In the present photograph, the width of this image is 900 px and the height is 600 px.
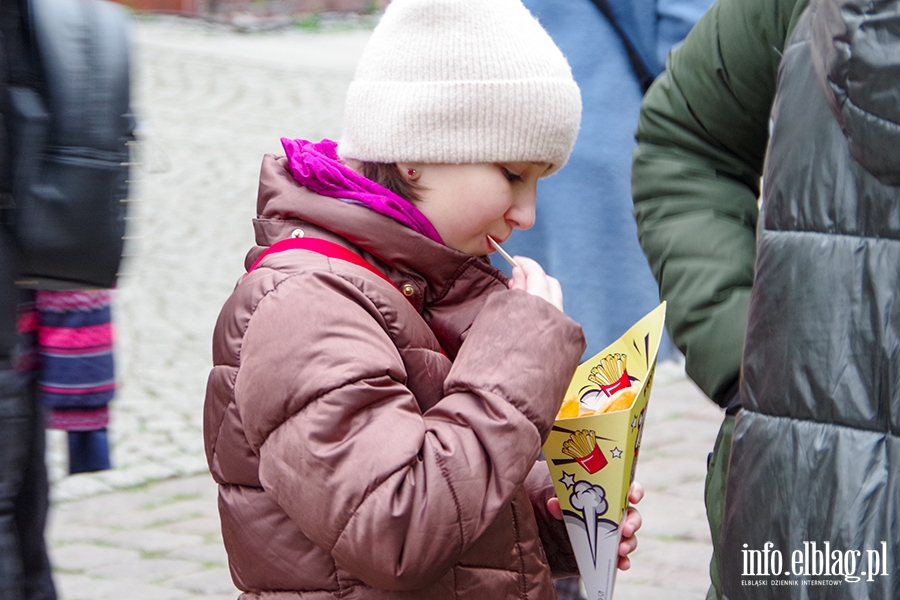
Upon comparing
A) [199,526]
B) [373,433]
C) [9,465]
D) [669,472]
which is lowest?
[199,526]

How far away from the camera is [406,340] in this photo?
A: 1.61 meters

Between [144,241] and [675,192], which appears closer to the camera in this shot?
[675,192]

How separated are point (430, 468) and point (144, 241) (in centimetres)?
593

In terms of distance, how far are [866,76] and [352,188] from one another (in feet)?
2.37

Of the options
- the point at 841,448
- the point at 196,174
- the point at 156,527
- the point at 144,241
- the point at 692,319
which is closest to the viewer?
the point at 841,448

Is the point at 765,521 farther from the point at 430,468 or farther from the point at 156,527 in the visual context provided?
the point at 156,527

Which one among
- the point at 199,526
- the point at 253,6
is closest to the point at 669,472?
the point at 199,526

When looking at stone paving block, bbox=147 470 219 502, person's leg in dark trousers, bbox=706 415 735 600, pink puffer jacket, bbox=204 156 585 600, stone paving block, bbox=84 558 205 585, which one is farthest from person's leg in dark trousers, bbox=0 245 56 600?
stone paving block, bbox=147 470 219 502

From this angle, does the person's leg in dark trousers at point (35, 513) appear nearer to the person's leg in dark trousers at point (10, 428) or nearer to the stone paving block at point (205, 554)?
the person's leg in dark trousers at point (10, 428)

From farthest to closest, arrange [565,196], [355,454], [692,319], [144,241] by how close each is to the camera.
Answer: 1. [144,241]
2. [565,196]
3. [692,319]
4. [355,454]

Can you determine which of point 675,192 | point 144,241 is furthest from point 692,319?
point 144,241

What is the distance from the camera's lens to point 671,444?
14.7 feet

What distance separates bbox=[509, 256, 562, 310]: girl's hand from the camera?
168 centimetres

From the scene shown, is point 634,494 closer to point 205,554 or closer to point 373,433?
point 373,433
